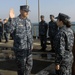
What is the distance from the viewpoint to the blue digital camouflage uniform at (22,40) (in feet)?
21.5

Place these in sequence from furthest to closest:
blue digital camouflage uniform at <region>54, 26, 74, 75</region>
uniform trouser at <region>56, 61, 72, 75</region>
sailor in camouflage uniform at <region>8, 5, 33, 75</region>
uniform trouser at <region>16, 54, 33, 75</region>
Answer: uniform trouser at <region>16, 54, 33, 75</region>
sailor in camouflage uniform at <region>8, 5, 33, 75</region>
uniform trouser at <region>56, 61, 72, 75</region>
blue digital camouflage uniform at <region>54, 26, 74, 75</region>

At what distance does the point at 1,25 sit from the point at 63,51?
13166 millimetres

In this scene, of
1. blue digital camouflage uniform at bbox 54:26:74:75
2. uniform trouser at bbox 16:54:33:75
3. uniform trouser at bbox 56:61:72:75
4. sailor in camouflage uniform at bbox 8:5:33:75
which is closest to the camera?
blue digital camouflage uniform at bbox 54:26:74:75

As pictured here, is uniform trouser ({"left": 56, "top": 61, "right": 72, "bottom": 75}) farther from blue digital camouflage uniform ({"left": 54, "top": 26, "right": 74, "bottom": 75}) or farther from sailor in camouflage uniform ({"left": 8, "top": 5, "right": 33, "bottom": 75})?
sailor in camouflage uniform ({"left": 8, "top": 5, "right": 33, "bottom": 75})

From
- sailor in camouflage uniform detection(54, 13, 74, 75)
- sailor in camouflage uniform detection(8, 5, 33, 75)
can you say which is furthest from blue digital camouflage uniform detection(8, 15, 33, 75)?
sailor in camouflage uniform detection(54, 13, 74, 75)

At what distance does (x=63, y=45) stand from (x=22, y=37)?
56.5 inches

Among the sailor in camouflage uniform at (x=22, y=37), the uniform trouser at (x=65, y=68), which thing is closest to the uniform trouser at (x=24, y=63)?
the sailor in camouflage uniform at (x=22, y=37)

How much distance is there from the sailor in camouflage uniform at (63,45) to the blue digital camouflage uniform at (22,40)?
1.23 meters

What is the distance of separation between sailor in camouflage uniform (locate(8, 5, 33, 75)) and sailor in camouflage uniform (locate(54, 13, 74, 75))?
1.23 metres

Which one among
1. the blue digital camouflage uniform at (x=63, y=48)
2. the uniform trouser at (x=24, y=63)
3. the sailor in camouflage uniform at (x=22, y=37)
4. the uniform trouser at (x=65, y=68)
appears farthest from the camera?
the uniform trouser at (x=24, y=63)

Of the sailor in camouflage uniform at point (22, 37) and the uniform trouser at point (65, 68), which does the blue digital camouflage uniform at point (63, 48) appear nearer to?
the uniform trouser at point (65, 68)

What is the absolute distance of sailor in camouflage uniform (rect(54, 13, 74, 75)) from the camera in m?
5.46

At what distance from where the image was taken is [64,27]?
5.55m

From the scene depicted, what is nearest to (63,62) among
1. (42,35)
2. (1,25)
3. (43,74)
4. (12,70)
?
(43,74)
